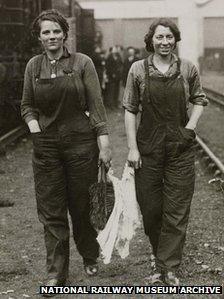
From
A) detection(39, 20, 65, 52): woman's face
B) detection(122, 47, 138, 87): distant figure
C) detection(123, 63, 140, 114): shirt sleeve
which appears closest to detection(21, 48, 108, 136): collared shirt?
detection(39, 20, 65, 52): woman's face

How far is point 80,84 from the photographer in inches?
192

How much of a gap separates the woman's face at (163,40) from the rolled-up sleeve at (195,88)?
24 cm

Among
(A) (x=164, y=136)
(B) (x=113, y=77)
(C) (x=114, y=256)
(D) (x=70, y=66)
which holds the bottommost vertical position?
(B) (x=113, y=77)

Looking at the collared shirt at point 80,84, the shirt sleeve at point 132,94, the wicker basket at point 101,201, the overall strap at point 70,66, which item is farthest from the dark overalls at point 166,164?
the overall strap at point 70,66

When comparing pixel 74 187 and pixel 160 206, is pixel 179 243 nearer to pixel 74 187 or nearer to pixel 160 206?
pixel 160 206

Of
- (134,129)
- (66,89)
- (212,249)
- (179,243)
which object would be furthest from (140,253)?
(66,89)

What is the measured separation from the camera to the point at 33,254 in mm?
6207

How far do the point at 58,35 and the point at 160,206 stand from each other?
1.49 meters

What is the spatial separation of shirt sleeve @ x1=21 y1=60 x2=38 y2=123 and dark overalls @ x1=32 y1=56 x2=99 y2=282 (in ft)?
0.20

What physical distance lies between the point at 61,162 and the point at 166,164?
79 centimetres

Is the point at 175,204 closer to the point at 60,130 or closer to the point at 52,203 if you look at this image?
the point at 52,203

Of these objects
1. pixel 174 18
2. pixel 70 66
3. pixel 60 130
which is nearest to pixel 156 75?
pixel 70 66

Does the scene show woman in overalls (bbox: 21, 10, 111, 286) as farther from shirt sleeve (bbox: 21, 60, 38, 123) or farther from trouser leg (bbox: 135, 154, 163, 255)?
trouser leg (bbox: 135, 154, 163, 255)

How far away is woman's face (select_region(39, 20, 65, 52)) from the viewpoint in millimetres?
4766
